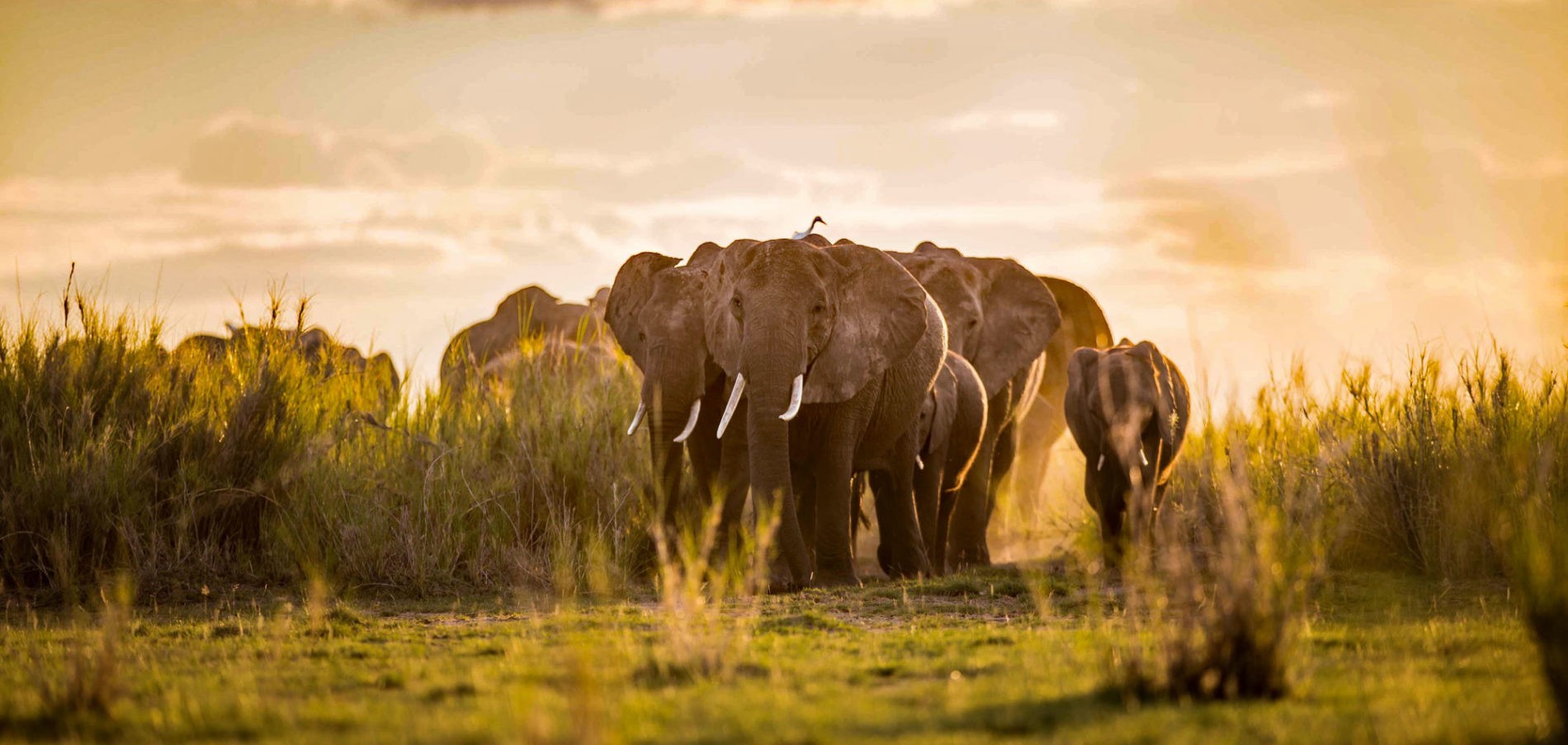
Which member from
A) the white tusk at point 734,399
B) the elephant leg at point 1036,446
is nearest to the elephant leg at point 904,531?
the white tusk at point 734,399

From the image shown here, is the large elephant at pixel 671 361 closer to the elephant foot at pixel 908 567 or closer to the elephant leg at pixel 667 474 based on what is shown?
the elephant leg at pixel 667 474

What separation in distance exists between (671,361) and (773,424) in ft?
5.11

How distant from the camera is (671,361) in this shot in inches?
455

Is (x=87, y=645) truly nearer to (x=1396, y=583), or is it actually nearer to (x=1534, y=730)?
(x=1534, y=730)

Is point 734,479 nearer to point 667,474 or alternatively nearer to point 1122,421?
point 667,474

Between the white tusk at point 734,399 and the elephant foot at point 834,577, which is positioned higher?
the white tusk at point 734,399

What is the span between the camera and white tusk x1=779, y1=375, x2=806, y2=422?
10.0 metres

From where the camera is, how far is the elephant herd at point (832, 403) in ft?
34.0

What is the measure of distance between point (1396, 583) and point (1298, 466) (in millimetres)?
2408

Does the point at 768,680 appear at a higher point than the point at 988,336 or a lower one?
lower

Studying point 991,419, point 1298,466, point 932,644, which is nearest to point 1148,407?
point 1298,466

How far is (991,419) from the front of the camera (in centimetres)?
1577

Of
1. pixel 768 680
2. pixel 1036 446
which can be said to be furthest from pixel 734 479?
pixel 1036 446

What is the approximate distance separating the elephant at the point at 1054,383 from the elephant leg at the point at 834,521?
1027 cm
